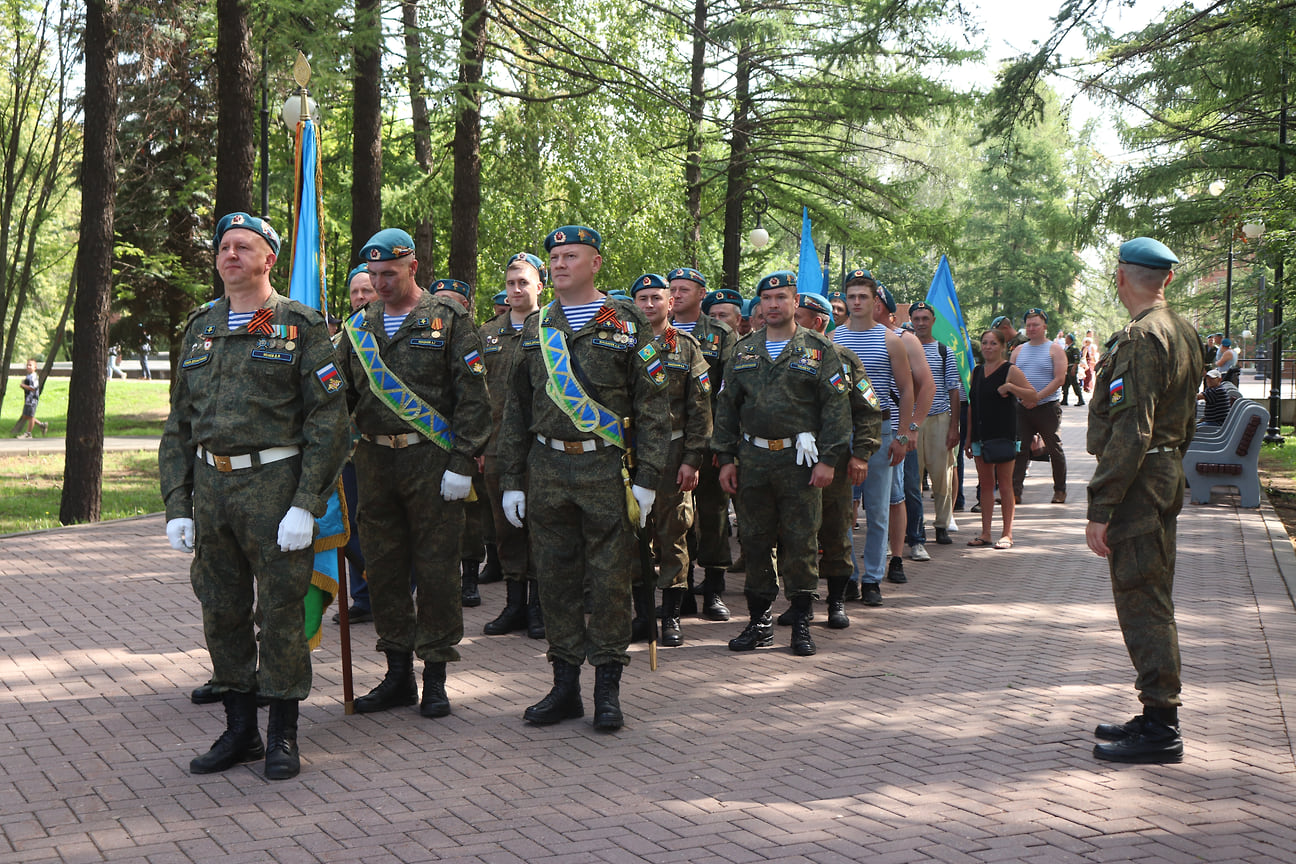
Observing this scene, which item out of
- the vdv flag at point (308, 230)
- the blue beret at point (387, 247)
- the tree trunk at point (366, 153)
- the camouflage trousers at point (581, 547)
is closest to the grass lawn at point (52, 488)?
the tree trunk at point (366, 153)

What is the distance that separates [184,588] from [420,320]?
14.6 feet

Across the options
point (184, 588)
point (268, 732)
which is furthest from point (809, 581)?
point (184, 588)

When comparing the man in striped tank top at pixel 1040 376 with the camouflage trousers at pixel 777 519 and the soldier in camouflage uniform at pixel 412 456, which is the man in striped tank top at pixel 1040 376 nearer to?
the camouflage trousers at pixel 777 519

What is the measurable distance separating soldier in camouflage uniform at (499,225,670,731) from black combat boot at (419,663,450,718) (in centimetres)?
44

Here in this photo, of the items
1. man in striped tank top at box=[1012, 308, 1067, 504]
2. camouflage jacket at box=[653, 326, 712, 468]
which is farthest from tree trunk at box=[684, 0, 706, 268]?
camouflage jacket at box=[653, 326, 712, 468]

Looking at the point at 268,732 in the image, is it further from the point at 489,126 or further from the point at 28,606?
the point at 489,126

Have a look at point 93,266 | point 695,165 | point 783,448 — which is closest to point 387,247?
point 783,448

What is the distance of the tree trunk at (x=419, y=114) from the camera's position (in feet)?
41.0

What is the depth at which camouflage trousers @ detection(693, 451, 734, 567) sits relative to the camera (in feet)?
27.9

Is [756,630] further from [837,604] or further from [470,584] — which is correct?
[470,584]

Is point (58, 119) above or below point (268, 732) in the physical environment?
above

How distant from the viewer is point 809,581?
7250 mm

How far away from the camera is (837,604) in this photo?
801cm

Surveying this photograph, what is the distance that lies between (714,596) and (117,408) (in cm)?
3171
